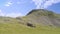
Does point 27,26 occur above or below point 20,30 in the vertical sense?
above

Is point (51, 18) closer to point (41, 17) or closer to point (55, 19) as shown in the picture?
point (55, 19)

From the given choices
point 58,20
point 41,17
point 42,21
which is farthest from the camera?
point 58,20

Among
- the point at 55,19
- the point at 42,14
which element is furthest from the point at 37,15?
the point at 55,19

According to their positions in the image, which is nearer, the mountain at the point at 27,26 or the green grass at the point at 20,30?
the green grass at the point at 20,30

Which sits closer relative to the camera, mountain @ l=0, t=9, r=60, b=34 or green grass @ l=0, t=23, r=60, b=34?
green grass @ l=0, t=23, r=60, b=34

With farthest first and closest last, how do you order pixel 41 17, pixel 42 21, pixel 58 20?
pixel 58 20 < pixel 41 17 < pixel 42 21

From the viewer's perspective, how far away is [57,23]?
127188 millimetres

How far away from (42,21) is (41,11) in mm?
25375

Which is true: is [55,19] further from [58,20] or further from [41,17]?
[41,17]

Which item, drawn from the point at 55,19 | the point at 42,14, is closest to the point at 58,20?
the point at 55,19

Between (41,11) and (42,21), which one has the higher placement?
(41,11)

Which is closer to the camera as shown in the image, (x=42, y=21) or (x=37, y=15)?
(x=42, y=21)

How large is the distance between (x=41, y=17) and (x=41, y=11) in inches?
626

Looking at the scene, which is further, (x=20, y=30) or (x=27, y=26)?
(x=27, y=26)
